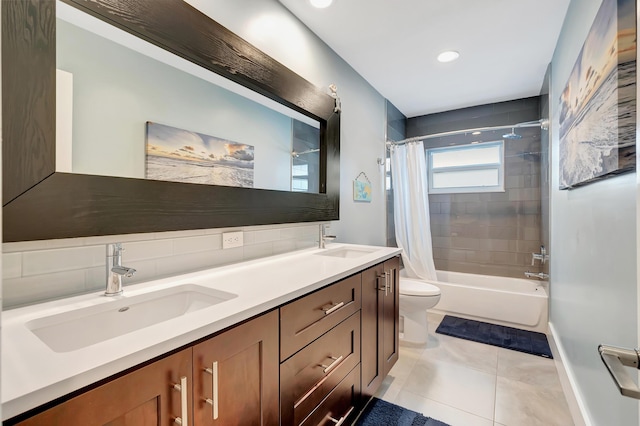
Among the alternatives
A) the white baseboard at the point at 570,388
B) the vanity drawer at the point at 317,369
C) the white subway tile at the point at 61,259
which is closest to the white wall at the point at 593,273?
the white baseboard at the point at 570,388

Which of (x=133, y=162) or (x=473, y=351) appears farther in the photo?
(x=473, y=351)

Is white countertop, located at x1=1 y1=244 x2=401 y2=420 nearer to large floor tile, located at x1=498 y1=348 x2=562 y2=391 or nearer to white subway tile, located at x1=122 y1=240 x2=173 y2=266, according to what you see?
white subway tile, located at x1=122 y1=240 x2=173 y2=266

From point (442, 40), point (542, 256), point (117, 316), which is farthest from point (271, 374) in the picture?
point (542, 256)

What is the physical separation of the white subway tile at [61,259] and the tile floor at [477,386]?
66.7 inches

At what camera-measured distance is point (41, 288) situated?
99cm

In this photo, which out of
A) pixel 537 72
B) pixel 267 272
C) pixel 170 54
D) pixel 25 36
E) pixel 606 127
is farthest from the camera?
pixel 537 72

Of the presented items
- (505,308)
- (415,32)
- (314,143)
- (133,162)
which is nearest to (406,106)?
(415,32)

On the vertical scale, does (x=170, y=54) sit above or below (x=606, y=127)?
above

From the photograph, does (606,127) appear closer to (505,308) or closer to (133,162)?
(133,162)

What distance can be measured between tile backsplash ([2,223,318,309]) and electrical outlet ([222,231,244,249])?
0.8 inches

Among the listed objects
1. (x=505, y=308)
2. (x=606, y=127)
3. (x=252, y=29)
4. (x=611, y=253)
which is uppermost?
(x=252, y=29)

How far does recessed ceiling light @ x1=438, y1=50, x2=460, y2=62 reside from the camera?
8.01ft

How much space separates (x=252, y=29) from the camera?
1.70 m

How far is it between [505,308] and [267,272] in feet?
8.28
